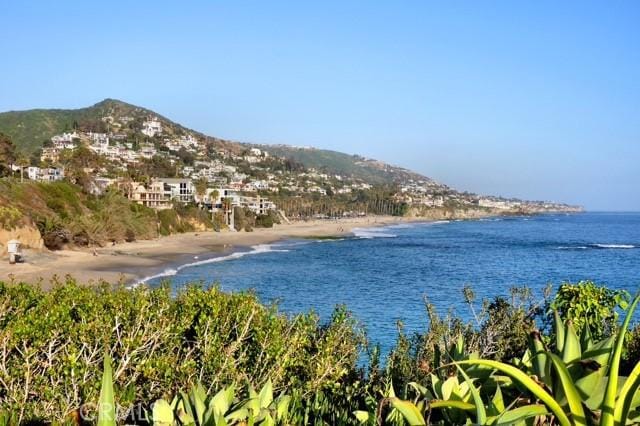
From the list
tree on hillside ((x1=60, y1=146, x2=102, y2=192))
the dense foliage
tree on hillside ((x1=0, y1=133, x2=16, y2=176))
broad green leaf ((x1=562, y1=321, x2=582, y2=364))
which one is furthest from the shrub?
broad green leaf ((x1=562, y1=321, x2=582, y2=364))

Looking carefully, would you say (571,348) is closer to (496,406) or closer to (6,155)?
(496,406)

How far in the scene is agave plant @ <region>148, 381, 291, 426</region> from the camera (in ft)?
7.71

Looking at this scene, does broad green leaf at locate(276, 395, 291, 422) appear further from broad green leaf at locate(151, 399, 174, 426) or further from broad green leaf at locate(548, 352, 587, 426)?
broad green leaf at locate(548, 352, 587, 426)

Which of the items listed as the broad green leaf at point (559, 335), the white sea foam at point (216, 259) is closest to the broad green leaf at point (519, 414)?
the broad green leaf at point (559, 335)

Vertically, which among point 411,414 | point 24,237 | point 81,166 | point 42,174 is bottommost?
point 24,237

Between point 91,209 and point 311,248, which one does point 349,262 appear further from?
point 91,209

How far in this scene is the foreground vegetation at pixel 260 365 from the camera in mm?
2402

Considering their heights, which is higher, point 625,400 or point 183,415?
point 625,400

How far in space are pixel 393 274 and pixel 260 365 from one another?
35.6 m

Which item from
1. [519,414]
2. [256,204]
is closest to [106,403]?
[519,414]

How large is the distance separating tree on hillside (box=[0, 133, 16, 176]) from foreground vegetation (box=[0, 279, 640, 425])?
61.9 metres

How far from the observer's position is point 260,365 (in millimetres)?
5848

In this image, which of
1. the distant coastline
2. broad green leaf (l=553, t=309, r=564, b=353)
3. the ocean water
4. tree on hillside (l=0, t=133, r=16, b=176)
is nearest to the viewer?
broad green leaf (l=553, t=309, r=564, b=353)

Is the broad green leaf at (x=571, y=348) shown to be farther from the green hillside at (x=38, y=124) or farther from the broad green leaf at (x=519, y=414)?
the green hillside at (x=38, y=124)
